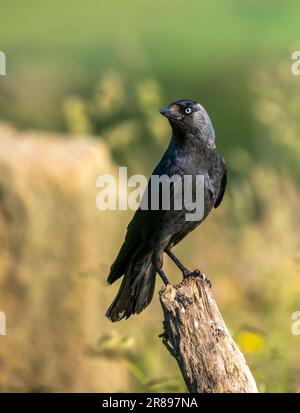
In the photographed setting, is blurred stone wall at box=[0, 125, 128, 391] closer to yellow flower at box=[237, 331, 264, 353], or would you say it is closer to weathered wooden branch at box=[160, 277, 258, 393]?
yellow flower at box=[237, 331, 264, 353]

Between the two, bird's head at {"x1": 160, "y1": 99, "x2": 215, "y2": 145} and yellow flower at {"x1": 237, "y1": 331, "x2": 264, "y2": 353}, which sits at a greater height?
bird's head at {"x1": 160, "y1": 99, "x2": 215, "y2": 145}

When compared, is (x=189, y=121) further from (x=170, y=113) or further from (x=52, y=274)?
(x=52, y=274)

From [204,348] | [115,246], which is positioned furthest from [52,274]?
[204,348]

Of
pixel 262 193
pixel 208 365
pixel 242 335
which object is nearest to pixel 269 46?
pixel 262 193

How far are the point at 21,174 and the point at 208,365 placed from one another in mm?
3130

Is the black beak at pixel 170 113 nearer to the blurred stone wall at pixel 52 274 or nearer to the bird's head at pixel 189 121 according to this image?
the bird's head at pixel 189 121

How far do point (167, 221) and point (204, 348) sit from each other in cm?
105

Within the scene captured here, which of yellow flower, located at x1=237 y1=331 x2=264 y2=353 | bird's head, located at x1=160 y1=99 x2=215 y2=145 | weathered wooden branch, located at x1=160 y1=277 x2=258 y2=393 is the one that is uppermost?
bird's head, located at x1=160 y1=99 x2=215 y2=145

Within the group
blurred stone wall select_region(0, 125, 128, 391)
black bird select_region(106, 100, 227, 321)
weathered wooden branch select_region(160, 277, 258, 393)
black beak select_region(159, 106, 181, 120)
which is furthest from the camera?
blurred stone wall select_region(0, 125, 128, 391)

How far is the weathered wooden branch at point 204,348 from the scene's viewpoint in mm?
4848

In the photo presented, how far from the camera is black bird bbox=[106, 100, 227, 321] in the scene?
5.79 meters

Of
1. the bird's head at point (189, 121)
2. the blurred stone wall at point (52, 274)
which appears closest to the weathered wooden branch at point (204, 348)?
the bird's head at point (189, 121)

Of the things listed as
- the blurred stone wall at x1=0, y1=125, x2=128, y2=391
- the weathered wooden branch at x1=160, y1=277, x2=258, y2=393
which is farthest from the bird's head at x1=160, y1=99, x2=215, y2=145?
the blurred stone wall at x1=0, y1=125, x2=128, y2=391

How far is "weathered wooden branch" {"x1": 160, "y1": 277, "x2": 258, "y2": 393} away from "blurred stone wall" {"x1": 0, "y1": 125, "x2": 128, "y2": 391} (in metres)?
2.36
